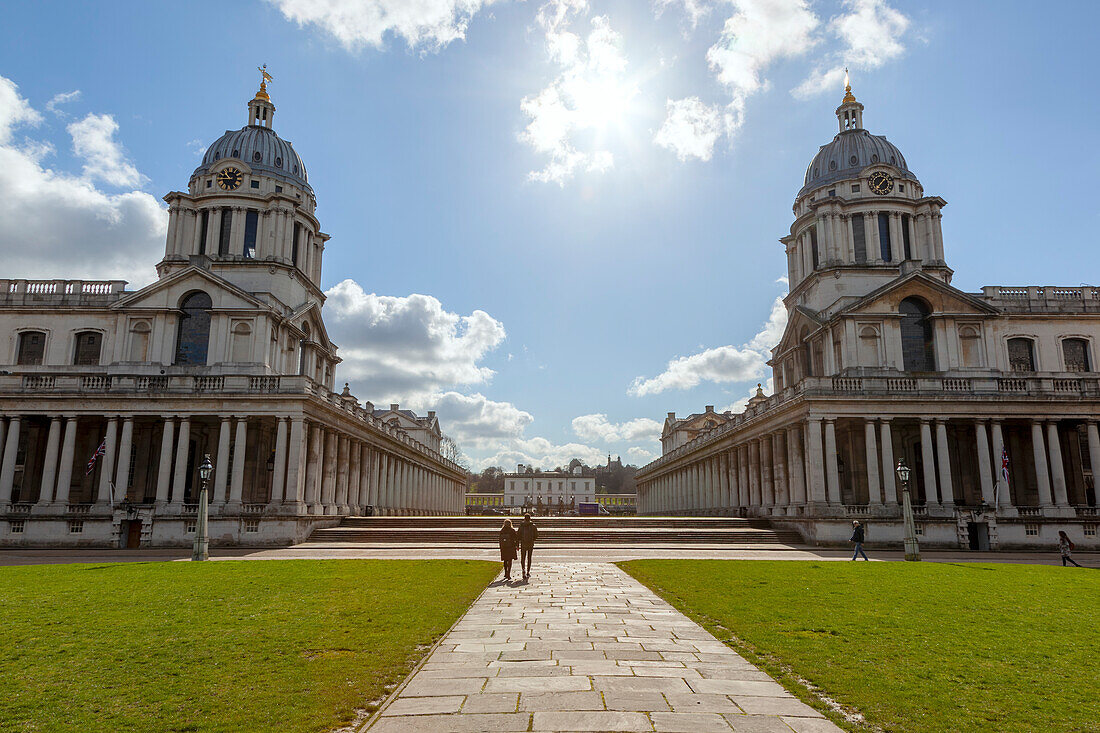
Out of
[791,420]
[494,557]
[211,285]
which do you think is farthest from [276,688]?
[211,285]

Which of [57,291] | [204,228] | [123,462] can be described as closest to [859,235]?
[204,228]

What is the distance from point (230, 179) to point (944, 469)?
55411 mm

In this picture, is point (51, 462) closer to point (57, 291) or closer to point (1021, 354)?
point (57, 291)

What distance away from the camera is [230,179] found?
5750 cm

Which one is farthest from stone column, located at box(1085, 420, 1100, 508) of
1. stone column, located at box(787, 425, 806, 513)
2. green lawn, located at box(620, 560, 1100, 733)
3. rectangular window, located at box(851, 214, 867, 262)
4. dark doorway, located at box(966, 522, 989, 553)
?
green lawn, located at box(620, 560, 1100, 733)

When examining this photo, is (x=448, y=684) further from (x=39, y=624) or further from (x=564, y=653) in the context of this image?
(x=39, y=624)

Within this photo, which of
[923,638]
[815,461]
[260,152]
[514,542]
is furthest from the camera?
[260,152]

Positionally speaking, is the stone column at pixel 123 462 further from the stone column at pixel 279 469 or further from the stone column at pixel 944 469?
the stone column at pixel 944 469

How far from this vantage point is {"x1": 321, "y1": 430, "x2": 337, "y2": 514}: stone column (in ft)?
150

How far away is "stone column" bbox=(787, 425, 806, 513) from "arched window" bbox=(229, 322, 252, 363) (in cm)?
3639

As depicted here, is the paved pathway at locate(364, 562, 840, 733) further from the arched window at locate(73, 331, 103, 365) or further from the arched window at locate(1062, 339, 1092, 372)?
the arched window at locate(1062, 339, 1092, 372)

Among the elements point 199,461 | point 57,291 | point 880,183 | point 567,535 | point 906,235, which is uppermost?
point 880,183

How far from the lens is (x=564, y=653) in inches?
430

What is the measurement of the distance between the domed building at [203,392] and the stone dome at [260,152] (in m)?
0.14
